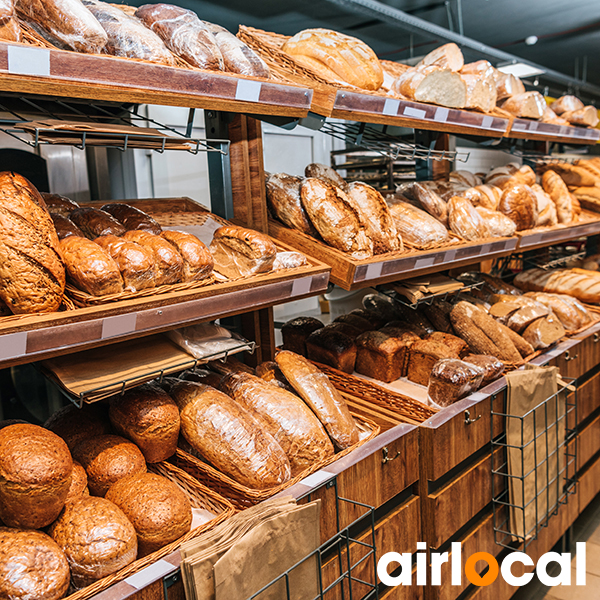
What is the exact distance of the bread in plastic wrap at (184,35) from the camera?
139 centimetres

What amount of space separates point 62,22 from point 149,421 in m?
0.93

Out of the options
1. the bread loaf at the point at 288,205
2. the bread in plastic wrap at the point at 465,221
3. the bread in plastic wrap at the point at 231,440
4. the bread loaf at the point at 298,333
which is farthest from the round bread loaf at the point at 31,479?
the bread in plastic wrap at the point at 465,221

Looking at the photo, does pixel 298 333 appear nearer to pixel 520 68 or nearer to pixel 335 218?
pixel 335 218

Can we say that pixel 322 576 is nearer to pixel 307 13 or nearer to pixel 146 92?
pixel 146 92

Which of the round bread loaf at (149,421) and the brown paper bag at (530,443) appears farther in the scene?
the brown paper bag at (530,443)

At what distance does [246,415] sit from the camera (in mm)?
1415

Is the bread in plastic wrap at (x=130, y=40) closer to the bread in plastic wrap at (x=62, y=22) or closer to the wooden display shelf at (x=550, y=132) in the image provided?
the bread in plastic wrap at (x=62, y=22)

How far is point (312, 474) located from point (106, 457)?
20.1 inches

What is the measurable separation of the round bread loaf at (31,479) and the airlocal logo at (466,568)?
0.98 meters

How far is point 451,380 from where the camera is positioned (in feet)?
6.00

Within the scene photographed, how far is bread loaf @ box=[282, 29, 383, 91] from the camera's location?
6.31ft

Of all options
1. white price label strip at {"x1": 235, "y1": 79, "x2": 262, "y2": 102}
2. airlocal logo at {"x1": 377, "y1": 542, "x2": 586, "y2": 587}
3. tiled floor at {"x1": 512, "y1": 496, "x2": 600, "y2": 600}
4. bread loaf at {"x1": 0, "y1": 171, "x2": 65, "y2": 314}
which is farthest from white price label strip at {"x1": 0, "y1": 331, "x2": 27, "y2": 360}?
tiled floor at {"x1": 512, "y1": 496, "x2": 600, "y2": 600}

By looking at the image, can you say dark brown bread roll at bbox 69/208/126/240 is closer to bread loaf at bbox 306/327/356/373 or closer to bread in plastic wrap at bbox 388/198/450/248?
bread loaf at bbox 306/327/356/373

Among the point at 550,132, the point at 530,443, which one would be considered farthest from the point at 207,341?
the point at 550,132
